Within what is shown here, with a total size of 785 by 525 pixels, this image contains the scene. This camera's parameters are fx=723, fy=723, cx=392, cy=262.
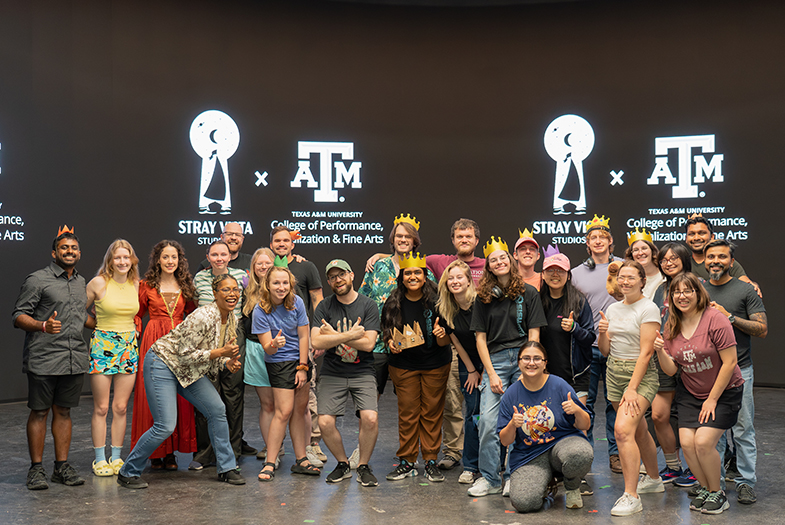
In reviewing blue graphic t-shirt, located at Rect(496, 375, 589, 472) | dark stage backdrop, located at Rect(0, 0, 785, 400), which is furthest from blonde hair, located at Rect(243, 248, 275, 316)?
dark stage backdrop, located at Rect(0, 0, 785, 400)

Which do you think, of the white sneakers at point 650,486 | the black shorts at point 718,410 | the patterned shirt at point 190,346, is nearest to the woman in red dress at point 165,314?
the patterned shirt at point 190,346

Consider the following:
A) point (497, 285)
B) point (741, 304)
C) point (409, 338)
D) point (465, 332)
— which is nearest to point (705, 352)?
point (741, 304)

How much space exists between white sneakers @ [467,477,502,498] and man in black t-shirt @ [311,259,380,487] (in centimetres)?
62

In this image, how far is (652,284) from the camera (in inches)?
192

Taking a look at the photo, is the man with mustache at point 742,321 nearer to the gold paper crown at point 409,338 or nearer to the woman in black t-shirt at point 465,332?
the woman in black t-shirt at point 465,332

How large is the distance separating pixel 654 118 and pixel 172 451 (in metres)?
6.79

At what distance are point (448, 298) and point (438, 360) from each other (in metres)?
0.43

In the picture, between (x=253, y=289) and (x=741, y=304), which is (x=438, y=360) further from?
(x=741, y=304)

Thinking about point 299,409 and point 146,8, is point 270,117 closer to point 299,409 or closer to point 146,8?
point 146,8

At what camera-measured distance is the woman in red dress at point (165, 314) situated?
494 centimetres

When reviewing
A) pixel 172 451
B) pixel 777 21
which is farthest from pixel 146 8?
pixel 777 21

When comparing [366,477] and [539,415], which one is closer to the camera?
[539,415]

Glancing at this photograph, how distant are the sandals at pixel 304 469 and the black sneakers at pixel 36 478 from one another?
154 cm

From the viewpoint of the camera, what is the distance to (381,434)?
20.3ft
